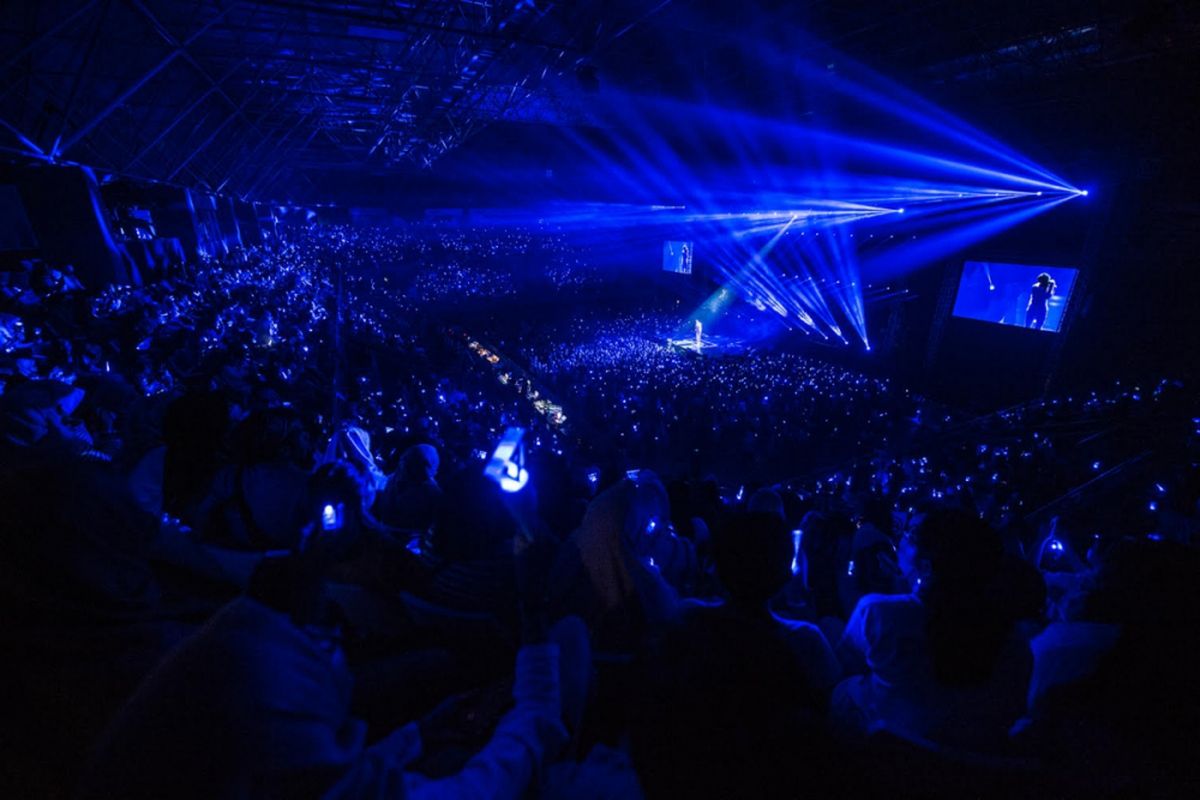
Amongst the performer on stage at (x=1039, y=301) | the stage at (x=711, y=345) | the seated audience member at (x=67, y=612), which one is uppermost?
the performer on stage at (x=1039, y=301)

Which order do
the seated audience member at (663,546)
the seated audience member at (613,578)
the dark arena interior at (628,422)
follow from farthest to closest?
the seated audience member at (663,546) → the seated audience member at (613,578) → the dark arena interior at (628,422)

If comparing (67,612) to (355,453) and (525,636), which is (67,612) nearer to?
(525,636)

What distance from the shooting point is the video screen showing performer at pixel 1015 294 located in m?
10.1

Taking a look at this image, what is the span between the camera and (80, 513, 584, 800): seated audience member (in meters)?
0.64

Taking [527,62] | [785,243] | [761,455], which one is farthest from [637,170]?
[761,455]

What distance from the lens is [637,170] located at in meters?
17.9

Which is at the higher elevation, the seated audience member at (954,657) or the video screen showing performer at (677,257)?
the video screen showing performer at (677,257)

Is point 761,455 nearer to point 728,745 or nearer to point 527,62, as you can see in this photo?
point 728,745

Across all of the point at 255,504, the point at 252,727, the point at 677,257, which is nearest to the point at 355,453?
the point at 255,504

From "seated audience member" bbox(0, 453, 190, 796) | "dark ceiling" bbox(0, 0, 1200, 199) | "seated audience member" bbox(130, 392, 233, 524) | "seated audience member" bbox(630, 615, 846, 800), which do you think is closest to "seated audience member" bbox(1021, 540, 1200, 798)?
"seated audience member" bbox(630, 615, 846, 800)

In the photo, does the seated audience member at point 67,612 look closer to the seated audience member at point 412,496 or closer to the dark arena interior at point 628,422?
the dark arena interior at point 628,422

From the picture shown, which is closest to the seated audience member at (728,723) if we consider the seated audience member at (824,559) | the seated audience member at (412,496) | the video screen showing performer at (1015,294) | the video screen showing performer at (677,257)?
the seated audience member at (824,559)

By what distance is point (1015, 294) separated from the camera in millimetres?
10797

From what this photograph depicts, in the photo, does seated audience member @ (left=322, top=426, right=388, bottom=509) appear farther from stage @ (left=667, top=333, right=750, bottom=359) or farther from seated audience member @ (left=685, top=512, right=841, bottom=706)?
stage @ (left=667, top=333, right=750, bottom=359)
